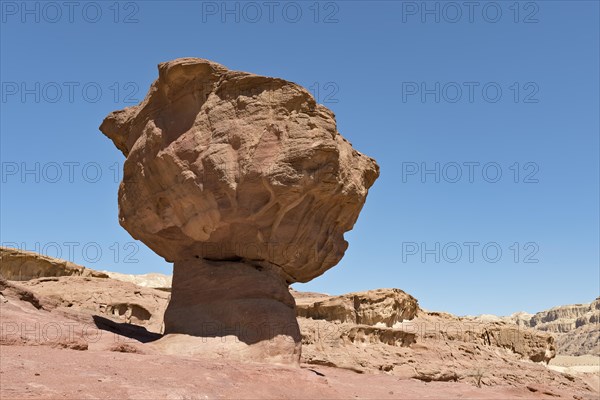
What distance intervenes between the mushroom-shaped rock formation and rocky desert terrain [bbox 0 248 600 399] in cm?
91

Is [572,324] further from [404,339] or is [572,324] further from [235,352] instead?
[235,352]

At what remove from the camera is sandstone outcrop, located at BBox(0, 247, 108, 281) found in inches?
984

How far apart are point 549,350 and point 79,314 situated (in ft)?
75.6

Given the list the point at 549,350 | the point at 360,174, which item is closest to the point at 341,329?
the point at 360,174

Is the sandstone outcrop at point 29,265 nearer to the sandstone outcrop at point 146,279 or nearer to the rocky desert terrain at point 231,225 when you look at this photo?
the rocky desert terrain at point 231,225

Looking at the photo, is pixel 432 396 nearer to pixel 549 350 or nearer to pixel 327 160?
pixel 327 160

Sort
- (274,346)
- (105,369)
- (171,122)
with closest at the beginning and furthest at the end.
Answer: (105,369)
(274,346)
(171,122)

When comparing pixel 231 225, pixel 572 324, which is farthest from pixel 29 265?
pixel 572 324

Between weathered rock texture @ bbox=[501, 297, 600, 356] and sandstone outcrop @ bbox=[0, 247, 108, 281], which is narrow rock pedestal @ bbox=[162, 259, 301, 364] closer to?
sandstone outcrop @ bbox=[0, 247, 108, 281]

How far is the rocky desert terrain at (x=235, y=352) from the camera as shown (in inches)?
313

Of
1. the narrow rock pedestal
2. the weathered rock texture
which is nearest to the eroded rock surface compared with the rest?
the narrow rock pedestal

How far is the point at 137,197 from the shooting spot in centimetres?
1409

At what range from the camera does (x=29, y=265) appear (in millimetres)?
25656

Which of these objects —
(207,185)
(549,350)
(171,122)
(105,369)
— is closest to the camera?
(105,369)
